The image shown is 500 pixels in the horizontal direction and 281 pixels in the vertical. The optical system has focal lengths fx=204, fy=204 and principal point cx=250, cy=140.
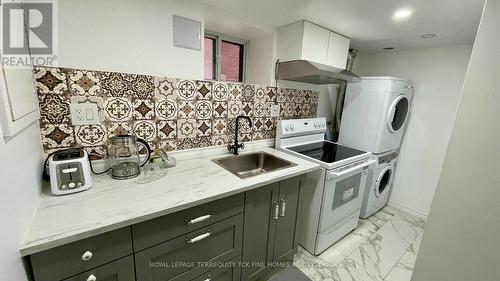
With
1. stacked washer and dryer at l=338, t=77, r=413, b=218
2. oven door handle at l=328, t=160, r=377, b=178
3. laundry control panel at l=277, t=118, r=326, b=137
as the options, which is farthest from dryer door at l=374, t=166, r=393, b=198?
laundry control panel at l=277, t=118, r=326, b=137

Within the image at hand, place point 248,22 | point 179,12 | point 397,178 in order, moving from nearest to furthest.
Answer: point 179,12 < point 248,22 < point 397,178

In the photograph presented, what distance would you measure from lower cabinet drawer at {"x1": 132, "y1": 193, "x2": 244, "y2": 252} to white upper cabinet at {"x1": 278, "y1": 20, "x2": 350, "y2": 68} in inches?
55.1

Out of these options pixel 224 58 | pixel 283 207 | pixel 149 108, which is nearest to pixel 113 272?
pixel 149 108

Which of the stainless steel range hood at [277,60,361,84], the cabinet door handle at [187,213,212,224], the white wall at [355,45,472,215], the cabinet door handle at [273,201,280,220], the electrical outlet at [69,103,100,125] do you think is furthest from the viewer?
the white wall at [355,45,472,215]

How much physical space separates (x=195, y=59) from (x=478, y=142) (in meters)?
1.57

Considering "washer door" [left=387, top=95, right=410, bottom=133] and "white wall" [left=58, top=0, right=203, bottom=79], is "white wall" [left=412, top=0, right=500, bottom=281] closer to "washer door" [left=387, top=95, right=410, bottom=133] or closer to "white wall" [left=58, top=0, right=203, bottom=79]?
"white wall" [left=58, top=0, right=203, bottom=79]

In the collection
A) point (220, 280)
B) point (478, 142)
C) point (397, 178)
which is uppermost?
point (478, 142)

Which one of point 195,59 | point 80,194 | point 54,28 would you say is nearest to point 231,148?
point 195,59

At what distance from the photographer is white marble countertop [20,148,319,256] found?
75cm

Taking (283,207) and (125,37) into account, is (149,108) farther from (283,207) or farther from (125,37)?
(283,207)

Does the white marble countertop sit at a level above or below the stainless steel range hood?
below

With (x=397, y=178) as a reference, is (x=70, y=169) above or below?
above

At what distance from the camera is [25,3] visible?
0.94m

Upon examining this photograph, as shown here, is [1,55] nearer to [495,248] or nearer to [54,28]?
[54,28]
